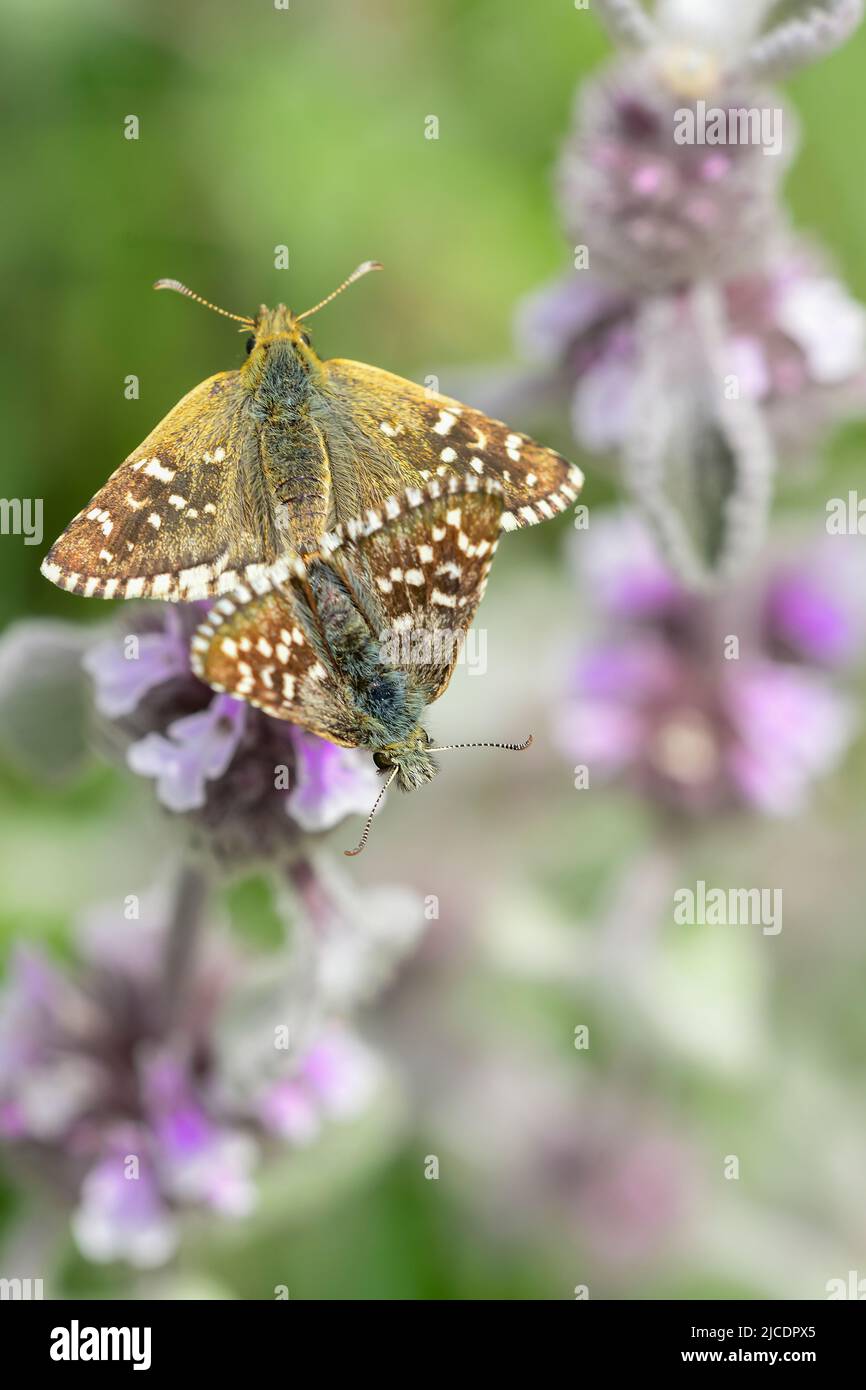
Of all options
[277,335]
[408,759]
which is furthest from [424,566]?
[277,335]

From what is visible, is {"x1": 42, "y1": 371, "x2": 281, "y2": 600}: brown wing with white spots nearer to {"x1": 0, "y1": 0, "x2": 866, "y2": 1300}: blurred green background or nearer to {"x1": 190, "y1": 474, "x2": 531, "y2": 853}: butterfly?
{"x1": 190, "y1": 474, "x2": 531, "y2": 853}: butterfly

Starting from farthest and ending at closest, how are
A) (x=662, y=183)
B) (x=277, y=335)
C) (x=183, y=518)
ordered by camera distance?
(x=662, y=183) → (x=277, y=335) → (x=183, y=518)

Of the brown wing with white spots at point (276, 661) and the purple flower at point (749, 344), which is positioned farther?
the purple flower at point (749, 344)

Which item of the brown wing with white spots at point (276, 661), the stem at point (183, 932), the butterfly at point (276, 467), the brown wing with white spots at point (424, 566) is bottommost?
the stem at point (183, 932)

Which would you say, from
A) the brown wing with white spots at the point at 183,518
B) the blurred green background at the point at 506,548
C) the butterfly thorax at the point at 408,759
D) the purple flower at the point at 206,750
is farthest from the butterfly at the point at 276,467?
the blurred green background at the point at 506,548

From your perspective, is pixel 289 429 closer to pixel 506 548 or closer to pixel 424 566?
pixel 424 566

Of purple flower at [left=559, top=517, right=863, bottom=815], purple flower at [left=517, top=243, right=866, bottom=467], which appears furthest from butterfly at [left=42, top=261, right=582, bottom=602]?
purple flower at [left=559, top=517, right=863, bottom=815]

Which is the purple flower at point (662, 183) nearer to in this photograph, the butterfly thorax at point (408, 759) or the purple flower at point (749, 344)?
the purple flower at point (749, 344)
